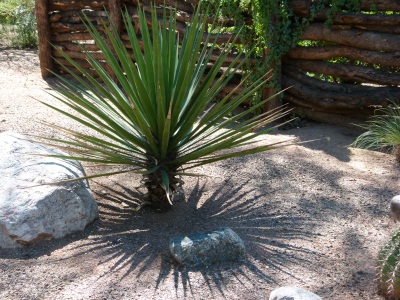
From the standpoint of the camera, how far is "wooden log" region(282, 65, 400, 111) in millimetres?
5922

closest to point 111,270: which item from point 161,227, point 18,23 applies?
point 161,227

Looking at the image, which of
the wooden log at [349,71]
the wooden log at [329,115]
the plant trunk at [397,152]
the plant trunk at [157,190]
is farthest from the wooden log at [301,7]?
the plant trunk at [157,190]

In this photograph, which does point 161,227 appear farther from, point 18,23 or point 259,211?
point 18,23

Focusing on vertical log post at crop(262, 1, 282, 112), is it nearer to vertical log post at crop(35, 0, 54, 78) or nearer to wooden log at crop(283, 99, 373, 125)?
wooden log at crop(283, 99, 373, 125)

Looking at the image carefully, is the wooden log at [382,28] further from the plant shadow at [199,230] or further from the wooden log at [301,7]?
the plant shadow at [199,230]

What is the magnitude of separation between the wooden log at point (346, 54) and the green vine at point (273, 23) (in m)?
0.15

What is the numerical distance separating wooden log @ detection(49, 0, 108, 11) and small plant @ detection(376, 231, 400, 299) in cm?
646

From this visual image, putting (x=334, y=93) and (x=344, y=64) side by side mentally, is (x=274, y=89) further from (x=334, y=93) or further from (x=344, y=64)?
(x=344, y=64)

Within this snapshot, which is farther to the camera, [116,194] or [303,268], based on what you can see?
[116,194]

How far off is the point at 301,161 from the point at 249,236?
148cm

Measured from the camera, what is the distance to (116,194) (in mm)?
4359

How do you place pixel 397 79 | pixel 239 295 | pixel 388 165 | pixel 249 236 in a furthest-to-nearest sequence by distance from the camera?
pixel 397 79 < pixel 388 165 < pixel 249 236 < pixel 239 295

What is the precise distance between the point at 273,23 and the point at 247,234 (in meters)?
3.17

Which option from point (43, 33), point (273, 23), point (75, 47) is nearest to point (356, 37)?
point (273, 23)
